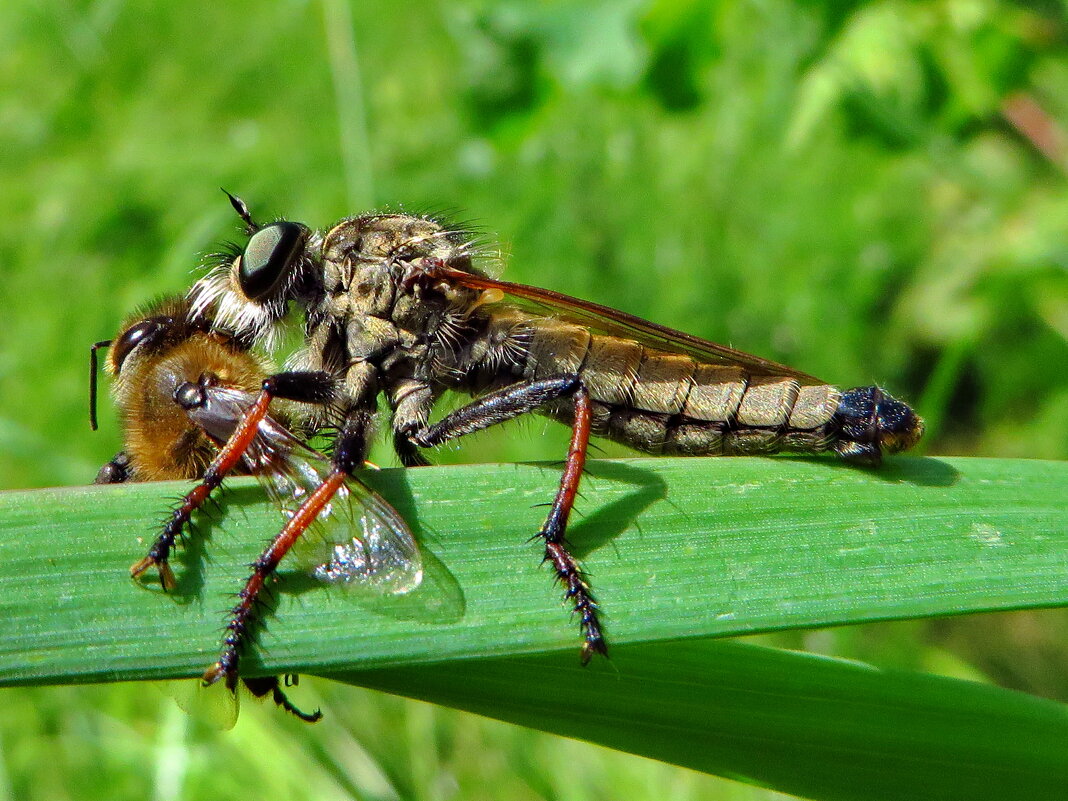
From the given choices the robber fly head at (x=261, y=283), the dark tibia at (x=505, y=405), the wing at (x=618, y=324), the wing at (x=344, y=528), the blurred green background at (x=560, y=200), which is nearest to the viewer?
the wing at (x=344, y=528)

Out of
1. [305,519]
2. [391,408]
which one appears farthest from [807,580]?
[391,408]

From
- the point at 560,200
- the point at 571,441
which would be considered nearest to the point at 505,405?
the point at 571,441

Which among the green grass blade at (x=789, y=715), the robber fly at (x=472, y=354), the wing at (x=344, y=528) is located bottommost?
the green grass blade at (x=789, y=715)

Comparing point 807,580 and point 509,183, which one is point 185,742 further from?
point 509,183

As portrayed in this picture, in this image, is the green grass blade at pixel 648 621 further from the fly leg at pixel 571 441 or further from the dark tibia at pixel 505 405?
the dark tibia at pixel 505 405

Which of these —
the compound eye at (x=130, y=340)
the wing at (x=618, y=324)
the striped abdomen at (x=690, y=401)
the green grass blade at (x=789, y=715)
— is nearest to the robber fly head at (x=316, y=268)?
the wing at (x=618, y=324)

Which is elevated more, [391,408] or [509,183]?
[509,183]

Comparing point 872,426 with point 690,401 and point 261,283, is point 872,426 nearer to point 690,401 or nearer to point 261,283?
point 690,401
